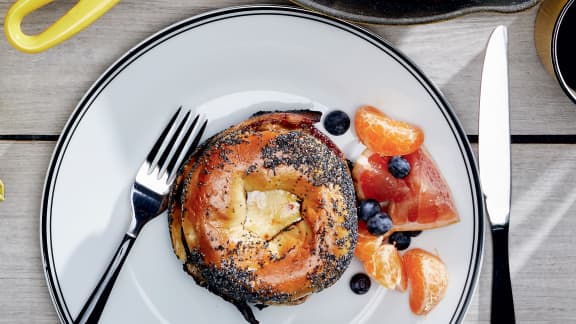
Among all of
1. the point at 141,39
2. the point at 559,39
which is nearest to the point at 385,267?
the point at 559,39

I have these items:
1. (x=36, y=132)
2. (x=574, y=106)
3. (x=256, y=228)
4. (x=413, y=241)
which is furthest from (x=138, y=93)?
(x=574, y=106)

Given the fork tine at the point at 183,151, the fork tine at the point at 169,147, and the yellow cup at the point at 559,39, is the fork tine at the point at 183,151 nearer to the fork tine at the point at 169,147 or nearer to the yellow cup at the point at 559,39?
the fork tine at the point at 169,147

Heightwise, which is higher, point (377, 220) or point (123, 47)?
point (123, 47)

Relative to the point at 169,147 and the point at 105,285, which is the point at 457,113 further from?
the point at 105,285

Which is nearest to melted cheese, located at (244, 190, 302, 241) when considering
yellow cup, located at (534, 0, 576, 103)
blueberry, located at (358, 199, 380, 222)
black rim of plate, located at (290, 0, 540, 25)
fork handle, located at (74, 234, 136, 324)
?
blueberry, located at (358, 199, 380, 222)

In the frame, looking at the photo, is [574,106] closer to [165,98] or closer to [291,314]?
[291,314]

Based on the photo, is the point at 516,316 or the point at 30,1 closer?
the point at 30,1
